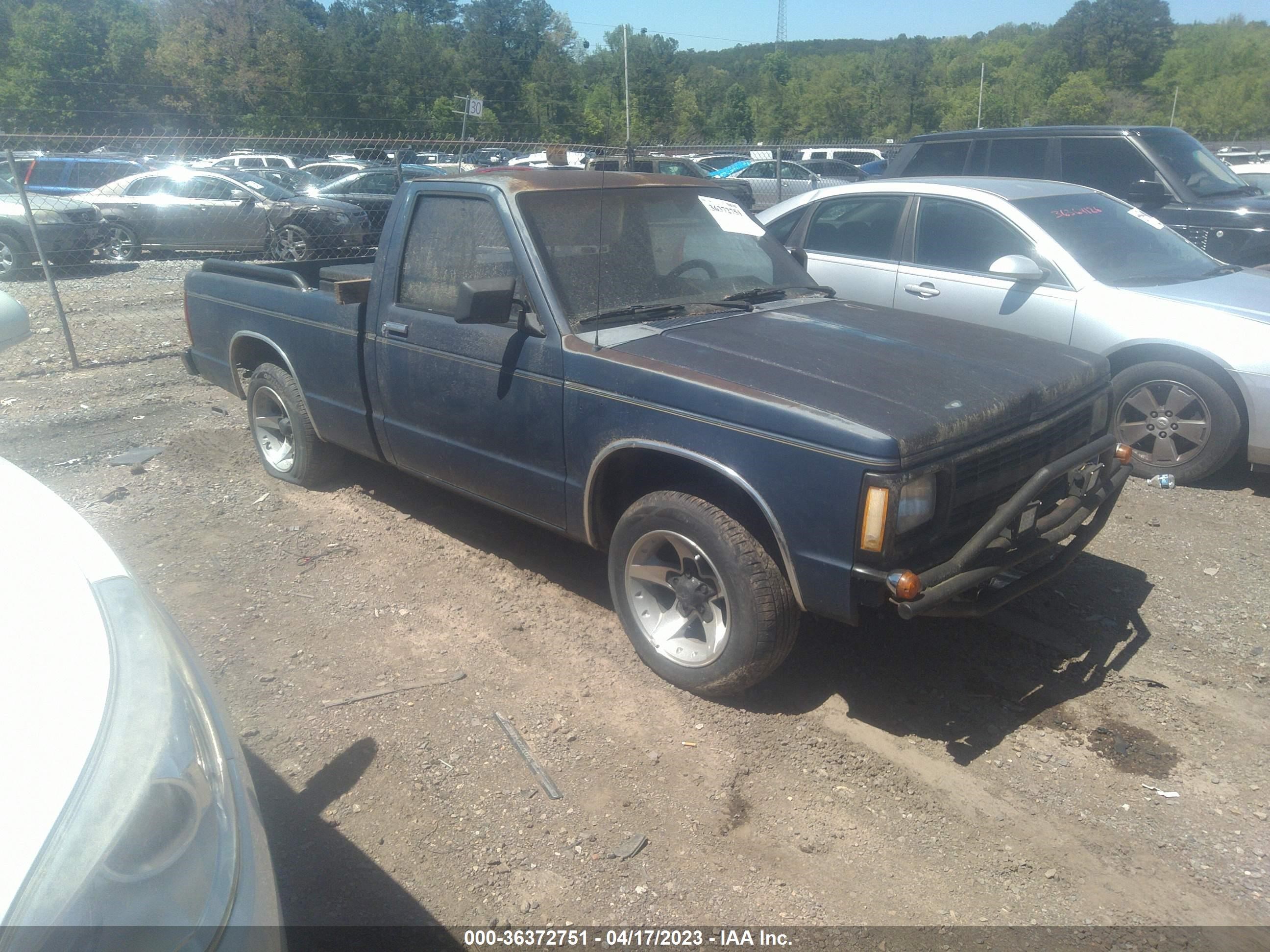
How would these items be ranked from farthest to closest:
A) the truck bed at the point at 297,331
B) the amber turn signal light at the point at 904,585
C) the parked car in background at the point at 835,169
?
the parked car in background at the point at 835,169, the truck bed at the point at 297,331, the amber turn signal light at the point at 904,585

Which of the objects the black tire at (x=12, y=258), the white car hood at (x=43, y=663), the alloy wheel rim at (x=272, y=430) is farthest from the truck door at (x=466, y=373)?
the black tire at (x=12, y=258)

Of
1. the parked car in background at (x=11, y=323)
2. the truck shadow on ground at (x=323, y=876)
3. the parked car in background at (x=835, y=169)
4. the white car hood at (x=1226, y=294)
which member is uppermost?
the parked car in background at (x=11, y=323)

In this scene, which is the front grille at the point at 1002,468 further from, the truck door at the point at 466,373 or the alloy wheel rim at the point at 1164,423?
the alloy wheel rim at the point at 1164,423

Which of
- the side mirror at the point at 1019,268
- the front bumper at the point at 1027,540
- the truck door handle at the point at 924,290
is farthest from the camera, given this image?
the truck door handle at the point at 924,290

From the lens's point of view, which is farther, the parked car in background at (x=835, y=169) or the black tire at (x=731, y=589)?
the parked car in background at (x=835, y=169)

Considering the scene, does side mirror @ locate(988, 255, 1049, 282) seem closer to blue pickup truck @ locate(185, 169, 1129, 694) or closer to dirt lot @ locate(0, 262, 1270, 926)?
dirt lot @ locate(0, 262, 1270, 926)

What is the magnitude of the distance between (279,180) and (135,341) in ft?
33.6

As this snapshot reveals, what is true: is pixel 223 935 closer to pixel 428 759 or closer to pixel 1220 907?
pixel 428 759

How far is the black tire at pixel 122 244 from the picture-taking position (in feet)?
49.3

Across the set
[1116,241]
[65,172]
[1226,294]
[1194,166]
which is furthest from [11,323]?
[65,172]

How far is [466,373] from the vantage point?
13.4ft

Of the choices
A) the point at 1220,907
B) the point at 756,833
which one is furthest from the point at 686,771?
the point at 1220,907

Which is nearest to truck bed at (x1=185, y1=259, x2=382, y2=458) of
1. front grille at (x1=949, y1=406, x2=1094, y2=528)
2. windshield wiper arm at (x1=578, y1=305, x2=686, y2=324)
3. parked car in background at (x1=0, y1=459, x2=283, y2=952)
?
windshield wiper arm at (x1=578, y1=305, x2=686, y2=324)

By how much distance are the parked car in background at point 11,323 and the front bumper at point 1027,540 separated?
10.0 feet
